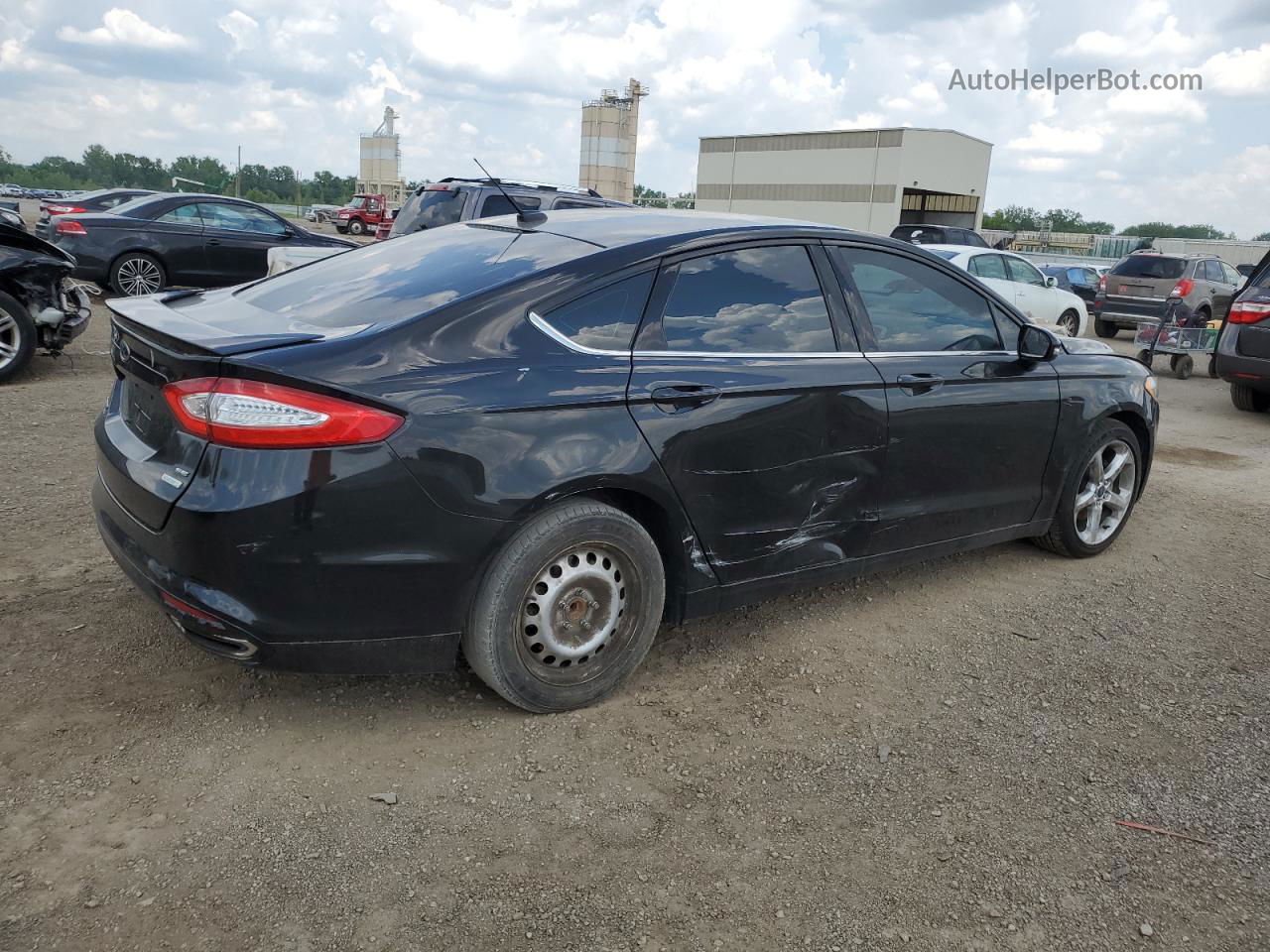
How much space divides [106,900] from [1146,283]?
19.2 m

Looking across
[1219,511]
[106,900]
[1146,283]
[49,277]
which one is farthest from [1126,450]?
[1146,283]

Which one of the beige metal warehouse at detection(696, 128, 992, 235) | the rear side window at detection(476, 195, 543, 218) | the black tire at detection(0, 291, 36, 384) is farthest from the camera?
the beige metal warehouse at detection(696, 128, 992, 235)

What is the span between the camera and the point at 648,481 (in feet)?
10.5

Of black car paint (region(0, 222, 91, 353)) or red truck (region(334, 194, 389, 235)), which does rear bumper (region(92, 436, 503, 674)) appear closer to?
black car paint (region(0, 222, 91, 353))

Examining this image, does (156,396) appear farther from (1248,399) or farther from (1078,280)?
(1078,280)

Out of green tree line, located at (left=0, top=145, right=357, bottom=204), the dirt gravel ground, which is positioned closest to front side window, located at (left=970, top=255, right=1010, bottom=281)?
the dirt gravel ground

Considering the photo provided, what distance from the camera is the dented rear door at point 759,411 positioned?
3.31 metres

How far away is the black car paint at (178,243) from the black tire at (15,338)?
5.06 meters

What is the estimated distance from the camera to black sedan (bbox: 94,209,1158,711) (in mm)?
2729

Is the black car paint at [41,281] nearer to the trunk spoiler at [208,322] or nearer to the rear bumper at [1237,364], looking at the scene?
the trunk spoiler at [208,322]

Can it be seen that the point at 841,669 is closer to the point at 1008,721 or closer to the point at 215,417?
the point at 1008,721

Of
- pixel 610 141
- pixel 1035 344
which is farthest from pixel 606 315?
pixel 610 141

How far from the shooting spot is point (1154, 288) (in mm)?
17609

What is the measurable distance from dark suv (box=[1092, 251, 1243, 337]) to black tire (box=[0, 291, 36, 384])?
1633 cm
